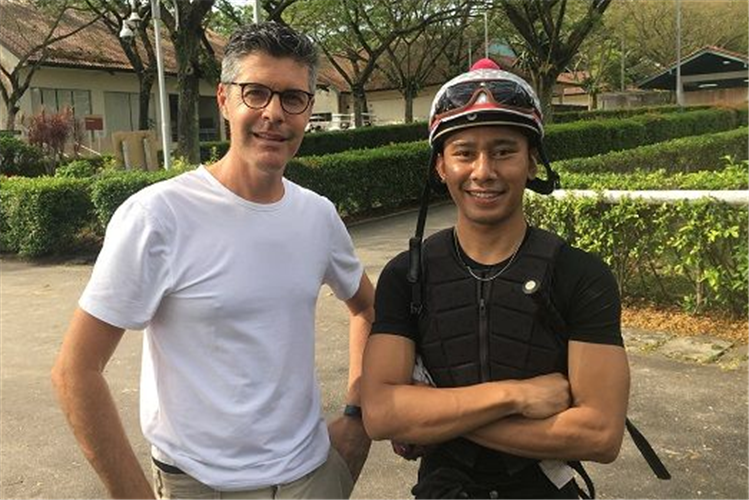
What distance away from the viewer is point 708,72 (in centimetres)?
4647

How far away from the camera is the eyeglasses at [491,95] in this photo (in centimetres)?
172

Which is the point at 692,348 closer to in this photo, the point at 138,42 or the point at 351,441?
the point at 351,441

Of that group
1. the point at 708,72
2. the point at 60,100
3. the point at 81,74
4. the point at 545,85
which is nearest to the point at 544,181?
the point at 545,85

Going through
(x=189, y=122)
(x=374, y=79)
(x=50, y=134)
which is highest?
(x=374, y=79)

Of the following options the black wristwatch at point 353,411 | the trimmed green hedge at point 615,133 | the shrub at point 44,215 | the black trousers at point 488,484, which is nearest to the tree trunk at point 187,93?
the shrub at point 44,215

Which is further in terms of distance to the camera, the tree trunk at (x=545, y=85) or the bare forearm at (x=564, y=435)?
the tree trunk at (x=545, y=85)

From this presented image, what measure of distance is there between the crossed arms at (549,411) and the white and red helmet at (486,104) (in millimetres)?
521

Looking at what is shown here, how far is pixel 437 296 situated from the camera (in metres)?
1.78

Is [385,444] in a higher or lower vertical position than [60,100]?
lower

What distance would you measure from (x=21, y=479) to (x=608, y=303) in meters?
3.69

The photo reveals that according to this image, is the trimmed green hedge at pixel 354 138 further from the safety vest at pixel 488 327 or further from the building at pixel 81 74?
the safety vest at pixel 488 327

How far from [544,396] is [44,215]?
11160 mm

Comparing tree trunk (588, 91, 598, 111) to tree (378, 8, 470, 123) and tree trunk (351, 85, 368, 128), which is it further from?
tree trunk (351, 85, 368, 128)

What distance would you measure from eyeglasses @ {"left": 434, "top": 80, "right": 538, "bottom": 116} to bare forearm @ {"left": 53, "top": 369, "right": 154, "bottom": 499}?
102cm
